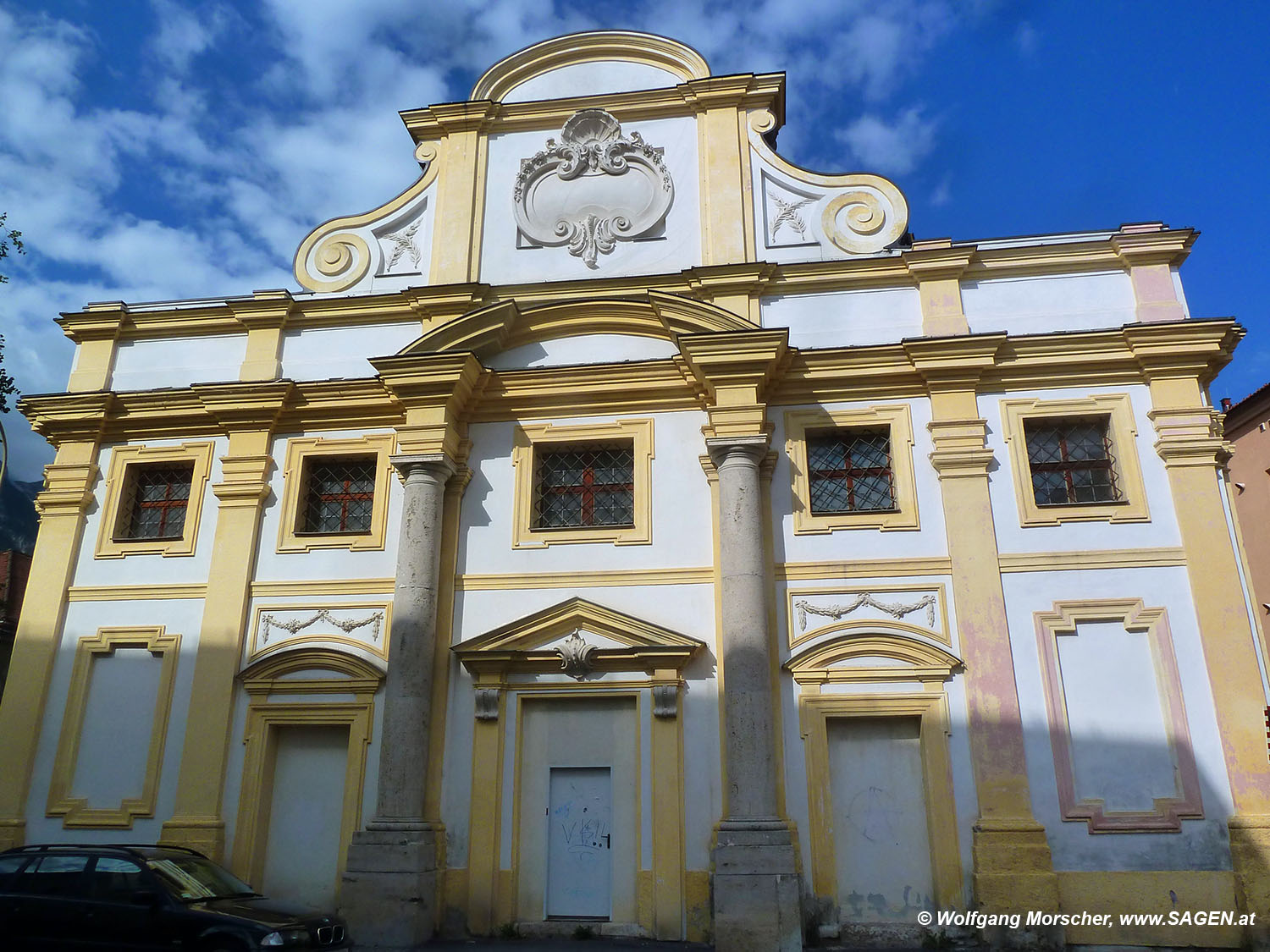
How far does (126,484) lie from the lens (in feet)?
44.9

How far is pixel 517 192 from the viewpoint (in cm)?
1416

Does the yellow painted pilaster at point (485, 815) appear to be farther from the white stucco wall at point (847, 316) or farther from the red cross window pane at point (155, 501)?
the white stucco wall at point (847, 316)

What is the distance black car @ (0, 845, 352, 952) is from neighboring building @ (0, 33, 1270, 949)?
86.6 inches

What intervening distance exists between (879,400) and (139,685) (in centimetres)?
1048

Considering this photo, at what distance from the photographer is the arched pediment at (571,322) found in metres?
12.4

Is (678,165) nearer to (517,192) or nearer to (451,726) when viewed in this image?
(517,192)

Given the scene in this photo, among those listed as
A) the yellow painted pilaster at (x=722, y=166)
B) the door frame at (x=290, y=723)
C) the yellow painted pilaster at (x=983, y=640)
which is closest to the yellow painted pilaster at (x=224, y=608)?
the door frame at (x=290, y=723)

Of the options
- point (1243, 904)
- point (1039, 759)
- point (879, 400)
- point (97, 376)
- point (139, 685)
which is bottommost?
point (1243, 904)

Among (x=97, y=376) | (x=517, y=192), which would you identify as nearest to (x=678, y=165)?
(x=517, y=192)

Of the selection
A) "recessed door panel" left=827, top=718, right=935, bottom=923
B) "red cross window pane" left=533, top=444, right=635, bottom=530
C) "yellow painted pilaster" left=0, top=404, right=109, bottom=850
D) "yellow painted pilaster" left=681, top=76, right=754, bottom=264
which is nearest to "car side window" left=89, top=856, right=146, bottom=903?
"yellow painted pilaster" left=0, top=404, right=109, bottom=850

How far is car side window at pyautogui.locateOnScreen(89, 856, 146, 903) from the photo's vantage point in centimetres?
841

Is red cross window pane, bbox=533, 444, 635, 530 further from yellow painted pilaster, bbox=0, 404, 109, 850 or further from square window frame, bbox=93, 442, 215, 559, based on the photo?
yellow painted pilaster, bbox=0, 404, 109, 850

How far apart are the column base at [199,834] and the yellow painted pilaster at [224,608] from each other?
10 mm

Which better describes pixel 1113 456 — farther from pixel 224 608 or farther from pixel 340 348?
pixel 224 608
